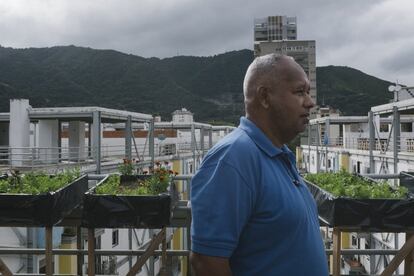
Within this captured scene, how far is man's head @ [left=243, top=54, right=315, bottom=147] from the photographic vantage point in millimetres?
1837

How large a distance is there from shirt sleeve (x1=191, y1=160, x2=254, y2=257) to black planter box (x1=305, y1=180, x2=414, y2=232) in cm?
234

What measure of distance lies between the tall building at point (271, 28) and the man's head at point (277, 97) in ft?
426

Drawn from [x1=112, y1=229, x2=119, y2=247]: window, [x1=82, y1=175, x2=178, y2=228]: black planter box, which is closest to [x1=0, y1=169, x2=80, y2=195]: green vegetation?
[x1=82, y1=175, x2=178, y2=228]: black planter box

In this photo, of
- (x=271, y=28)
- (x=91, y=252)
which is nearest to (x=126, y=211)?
(x=91, y=252)

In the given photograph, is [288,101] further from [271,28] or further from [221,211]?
[271,28]

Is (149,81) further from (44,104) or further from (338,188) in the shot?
(338,188)

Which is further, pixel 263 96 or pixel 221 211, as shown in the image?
pixel 263 96

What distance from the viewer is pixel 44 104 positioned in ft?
216

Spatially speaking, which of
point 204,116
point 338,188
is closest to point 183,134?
point 338,188

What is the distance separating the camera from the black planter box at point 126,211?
12.5 ft

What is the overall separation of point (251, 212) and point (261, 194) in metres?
0.08

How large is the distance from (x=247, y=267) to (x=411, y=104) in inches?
674

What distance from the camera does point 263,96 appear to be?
184 centimetres

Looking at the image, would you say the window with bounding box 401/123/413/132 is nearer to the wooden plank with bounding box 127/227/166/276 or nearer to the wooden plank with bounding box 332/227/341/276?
the wooden plank with bounding box 332/227/341/276
